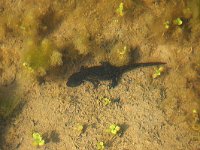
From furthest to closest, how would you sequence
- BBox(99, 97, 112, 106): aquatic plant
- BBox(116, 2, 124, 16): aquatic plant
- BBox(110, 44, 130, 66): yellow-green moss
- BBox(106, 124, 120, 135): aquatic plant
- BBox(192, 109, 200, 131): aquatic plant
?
BBox(116, 2, 124, 16): aquatic plant, BBox(110, 44, 130, 66): yellow-green moss, BBox(99, 97, 112, 106): aquatic plant, BBox(106, 124, 120, 135): aquatic plant, BBox(192, 109, 200, 131): aquatic plant

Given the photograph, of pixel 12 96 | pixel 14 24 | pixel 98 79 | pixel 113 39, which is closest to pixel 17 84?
pixel 12 96

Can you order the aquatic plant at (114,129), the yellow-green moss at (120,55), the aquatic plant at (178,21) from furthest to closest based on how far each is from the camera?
the yellow-green moss at (120,55) → the aquatic plant at (178,21) → the aquatic plant at (114,129)

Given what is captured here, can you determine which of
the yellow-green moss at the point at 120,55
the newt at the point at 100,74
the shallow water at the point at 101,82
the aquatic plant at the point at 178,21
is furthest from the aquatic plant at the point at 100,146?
the aquatic plant at the point at 178,21

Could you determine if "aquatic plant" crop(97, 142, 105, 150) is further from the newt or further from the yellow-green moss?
the yellow-green moss

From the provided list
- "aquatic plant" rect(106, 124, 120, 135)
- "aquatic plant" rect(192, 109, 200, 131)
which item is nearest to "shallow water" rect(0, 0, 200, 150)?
"aquatic plant" rect(192, 109, 200, 131)

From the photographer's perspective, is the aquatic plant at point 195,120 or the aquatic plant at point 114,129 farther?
the aquatic plant at point 114,129

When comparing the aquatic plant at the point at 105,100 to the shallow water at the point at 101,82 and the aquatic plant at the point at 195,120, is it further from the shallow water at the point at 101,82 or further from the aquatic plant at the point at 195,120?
the aquatic plant at the point at 195,120
